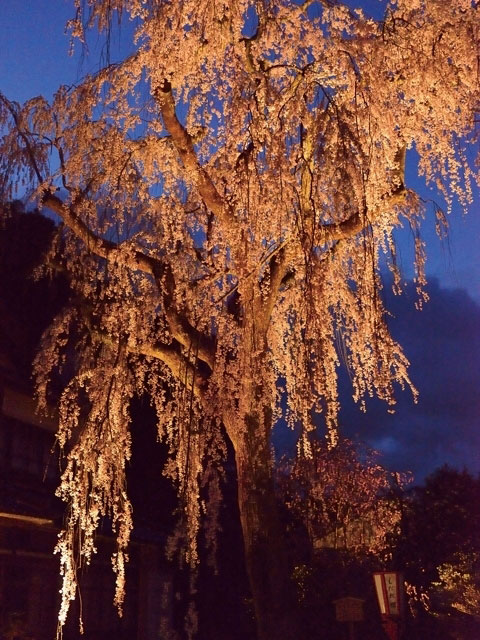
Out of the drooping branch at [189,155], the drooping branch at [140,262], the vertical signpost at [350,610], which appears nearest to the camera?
the drooping branch at [189,155]

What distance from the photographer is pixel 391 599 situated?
8906 millimetres

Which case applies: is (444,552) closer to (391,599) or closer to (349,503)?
(349,503)

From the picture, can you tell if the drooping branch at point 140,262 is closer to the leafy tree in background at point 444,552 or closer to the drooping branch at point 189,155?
the drooping branch at point 189,155

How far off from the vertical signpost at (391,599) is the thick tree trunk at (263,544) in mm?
2963

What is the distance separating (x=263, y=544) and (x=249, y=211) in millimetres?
3061

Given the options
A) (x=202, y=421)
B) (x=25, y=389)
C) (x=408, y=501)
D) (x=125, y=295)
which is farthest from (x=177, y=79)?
A: (x=408, y=501)

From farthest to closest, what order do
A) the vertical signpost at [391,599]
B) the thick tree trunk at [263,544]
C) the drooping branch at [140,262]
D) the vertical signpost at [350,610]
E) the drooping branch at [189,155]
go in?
the vertical signpost at [350,610], the vertical signpost at [391,599], the drooping branch at [140,262], the drooping branch at [189,155], the thick tree trunk at [263,544]

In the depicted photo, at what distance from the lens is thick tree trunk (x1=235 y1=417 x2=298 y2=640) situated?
617cm

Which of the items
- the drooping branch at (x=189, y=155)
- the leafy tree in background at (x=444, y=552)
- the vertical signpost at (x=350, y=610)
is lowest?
the vertical signpost at (x=350, y=610)

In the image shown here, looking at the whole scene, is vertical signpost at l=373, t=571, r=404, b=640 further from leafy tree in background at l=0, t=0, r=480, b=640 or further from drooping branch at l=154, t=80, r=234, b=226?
drooping branch at l=154, t=80, r=234, b=226

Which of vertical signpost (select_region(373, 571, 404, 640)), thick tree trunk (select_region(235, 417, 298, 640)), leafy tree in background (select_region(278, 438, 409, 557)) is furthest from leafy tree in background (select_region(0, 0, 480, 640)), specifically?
leafy tree in background (select_region(278, 438, 409, 557))

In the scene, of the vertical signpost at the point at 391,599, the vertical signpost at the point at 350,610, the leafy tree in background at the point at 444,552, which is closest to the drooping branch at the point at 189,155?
the vertical signpost at the point at 391,599

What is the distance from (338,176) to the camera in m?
6.68

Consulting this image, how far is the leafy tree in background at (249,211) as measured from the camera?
6.48 metres
